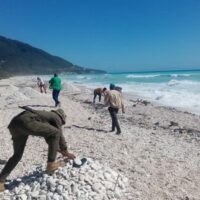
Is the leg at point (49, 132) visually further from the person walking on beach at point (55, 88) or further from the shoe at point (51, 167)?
the person walking on beach at point (55, 88)

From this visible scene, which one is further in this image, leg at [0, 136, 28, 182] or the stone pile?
leg at [0, 136, 28, 182]

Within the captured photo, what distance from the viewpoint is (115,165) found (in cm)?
824

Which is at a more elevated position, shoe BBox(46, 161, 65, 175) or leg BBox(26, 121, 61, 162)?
leg BBox(26, 121, 61, 162)

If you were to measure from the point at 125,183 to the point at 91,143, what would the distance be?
12.4 ft

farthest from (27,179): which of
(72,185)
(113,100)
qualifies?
(113,100)

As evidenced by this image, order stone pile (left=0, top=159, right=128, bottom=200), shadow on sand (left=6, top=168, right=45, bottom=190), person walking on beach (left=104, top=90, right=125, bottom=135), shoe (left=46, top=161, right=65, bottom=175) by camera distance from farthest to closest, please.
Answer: person walking on beach (left=104, top=90, right=125, bottom=135)
shadow on sand (left=6, top=168, right=45, bottom=190)
shoe (left=46, top=161, right=65, bottom=175)
stone pile (left=0, top=159, right=128, bottom=200)

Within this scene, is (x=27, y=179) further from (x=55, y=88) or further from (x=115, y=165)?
(x=55, y=88)

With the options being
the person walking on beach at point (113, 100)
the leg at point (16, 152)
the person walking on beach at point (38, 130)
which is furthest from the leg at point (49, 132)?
the person walking on beach at point (113, 100)

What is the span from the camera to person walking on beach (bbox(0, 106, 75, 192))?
6.62 metres

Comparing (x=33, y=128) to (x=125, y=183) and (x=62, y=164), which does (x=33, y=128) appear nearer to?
(x=62, y=164)

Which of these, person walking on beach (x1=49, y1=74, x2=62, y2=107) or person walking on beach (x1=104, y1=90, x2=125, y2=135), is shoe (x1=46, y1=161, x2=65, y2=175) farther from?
person walking on beach (x1=49, y1=74, x2=62, y2=107)

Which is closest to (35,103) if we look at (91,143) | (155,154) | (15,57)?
(91,143)

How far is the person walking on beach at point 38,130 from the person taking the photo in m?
6.62

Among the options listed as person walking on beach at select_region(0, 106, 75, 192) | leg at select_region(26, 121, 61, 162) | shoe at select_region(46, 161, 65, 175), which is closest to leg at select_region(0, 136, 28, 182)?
person walking on beach at select_region(0, 106, 75, 192)
